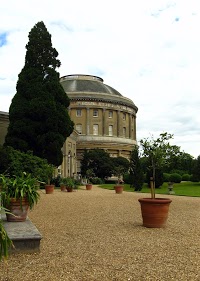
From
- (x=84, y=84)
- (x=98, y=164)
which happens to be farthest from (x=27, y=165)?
(x=84, y=84)

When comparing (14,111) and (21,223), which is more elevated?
(14,111)

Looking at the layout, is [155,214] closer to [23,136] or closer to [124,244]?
[124,244]

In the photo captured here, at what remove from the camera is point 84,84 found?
3031 inches

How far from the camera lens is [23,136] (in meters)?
29.6

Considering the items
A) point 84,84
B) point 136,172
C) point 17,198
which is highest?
point 84,84

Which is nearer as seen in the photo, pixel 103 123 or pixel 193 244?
pixel 193 244

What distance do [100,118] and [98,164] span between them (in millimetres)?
21625

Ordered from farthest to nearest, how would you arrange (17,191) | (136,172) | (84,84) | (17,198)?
(84,84) → (136,172) → (17,198) → (17,191)

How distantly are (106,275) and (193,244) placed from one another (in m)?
3.05

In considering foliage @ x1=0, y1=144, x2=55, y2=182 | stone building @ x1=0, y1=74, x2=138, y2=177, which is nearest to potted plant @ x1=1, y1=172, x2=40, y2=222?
foliage @ x1=0, y1=144, x2=55, y2=182

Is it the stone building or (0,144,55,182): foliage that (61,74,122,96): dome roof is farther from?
(0,144,55,182): foliage

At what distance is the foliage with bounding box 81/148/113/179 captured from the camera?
52.0m

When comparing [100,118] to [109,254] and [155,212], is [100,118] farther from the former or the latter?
[109,254]

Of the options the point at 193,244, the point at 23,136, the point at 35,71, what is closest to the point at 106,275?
the point at 193,244
